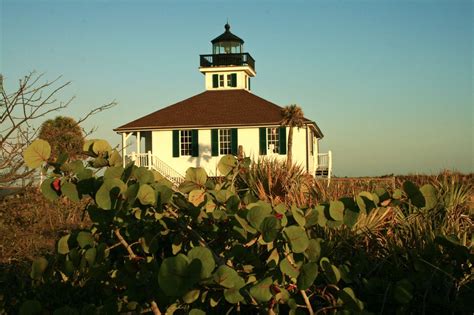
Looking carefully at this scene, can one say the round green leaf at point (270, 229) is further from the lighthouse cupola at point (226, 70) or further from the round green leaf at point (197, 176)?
the lighthouse cupola at point (226, 70)

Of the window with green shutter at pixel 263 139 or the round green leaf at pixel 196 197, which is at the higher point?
the window with green shutter at pixel 263 139

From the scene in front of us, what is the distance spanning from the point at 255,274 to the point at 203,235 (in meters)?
0.42

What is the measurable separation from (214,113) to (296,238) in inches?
1266

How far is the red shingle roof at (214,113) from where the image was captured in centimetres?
3331

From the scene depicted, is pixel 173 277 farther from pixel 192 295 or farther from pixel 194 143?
pixel 194 143

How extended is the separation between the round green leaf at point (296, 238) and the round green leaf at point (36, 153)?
1.29m

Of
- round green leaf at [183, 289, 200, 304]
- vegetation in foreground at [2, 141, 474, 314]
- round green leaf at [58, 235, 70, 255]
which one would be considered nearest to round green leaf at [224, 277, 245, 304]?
vegetation in foreground at [2, 141, 474, 314]

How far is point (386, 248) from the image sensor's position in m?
5.02

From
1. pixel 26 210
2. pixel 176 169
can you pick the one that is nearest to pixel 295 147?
pixel 176 169

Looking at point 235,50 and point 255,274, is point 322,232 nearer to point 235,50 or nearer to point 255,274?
point 255,274

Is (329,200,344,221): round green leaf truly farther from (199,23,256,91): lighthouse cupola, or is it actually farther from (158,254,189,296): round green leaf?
(199,23,256,91): lighthouse cupola

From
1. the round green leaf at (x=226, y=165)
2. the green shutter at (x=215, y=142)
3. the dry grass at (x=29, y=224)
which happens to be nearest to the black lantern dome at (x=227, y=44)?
the green shutter at (x=215, y=142)

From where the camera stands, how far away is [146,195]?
3043mm

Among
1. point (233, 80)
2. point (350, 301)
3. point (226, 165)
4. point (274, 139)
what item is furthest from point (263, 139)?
point (350, 301)
